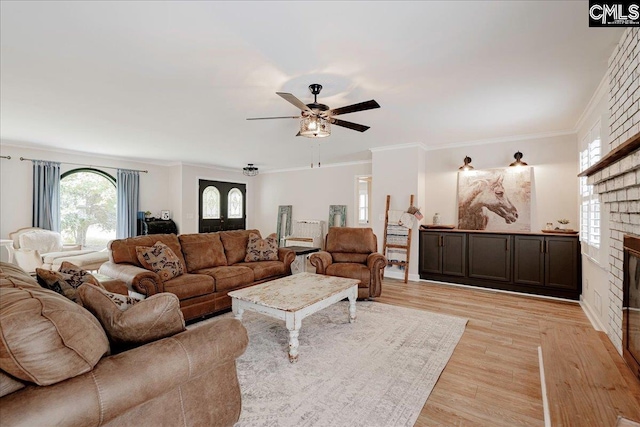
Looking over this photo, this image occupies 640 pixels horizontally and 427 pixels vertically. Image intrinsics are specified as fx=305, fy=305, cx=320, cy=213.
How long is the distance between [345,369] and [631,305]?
197cm

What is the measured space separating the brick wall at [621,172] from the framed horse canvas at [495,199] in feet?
7.83

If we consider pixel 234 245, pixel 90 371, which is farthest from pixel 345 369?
pixel 234 245

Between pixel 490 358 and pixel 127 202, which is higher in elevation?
pixel 127 202

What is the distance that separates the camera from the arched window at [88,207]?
245 inches

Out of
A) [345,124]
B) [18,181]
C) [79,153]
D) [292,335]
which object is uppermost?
[79,153]

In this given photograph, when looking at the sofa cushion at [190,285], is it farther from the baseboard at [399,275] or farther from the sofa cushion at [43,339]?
the baseboard at [399,275]

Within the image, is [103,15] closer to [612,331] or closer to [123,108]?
[123,108]


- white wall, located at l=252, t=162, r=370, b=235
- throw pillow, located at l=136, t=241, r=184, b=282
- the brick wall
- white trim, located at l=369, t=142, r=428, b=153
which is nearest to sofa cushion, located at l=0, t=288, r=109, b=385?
throw pillow, located at l=136, t=241, r=184, b=282

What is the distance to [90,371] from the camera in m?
1.18

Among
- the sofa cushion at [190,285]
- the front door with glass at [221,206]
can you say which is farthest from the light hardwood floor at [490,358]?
the front door with glass at [221,206]

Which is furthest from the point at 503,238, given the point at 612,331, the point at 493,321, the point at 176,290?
the point at 176,290

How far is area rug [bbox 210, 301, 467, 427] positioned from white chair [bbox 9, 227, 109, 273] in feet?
10.5

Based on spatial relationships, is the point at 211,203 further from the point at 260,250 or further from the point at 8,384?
the point at 8,384

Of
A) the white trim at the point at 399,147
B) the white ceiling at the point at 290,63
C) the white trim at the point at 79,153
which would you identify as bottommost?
the white trim at the point at 79,153
